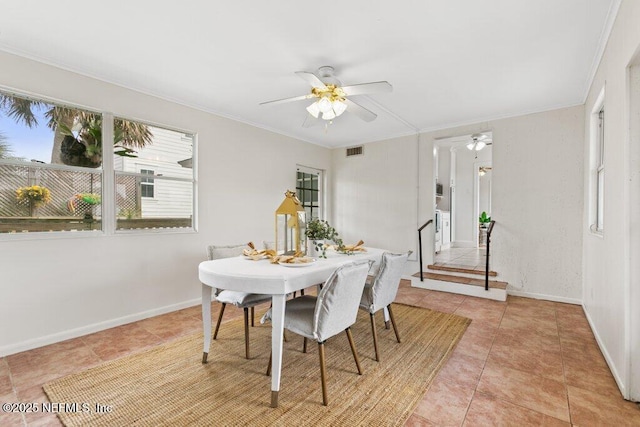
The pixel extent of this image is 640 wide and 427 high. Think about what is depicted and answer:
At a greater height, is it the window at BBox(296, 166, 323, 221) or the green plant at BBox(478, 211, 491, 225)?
the window at BBox(296, 166, 323, 221)

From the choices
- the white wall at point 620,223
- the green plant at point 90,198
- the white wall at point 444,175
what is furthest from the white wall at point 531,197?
the green plant at point 90,198

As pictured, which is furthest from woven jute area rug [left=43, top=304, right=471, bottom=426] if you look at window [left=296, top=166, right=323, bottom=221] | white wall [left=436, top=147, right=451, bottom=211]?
white wall [left=436, top=147, right=451, bottom=211]

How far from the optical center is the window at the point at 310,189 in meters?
5.59

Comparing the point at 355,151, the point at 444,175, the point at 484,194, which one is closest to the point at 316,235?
the point at 355,151

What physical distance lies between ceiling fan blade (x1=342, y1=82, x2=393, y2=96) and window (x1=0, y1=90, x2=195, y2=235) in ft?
7.60

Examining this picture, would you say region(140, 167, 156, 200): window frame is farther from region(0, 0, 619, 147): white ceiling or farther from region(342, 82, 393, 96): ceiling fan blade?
region(342, 82, 393, 96): ceiling fan blade

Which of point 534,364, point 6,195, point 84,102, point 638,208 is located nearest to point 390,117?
point 638,208

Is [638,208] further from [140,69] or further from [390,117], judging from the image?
[140,69]

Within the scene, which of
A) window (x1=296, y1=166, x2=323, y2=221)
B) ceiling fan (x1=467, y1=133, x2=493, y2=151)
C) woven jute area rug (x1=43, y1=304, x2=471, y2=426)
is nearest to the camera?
woven jute area rug (x1=43, y1=304, x2=471, y2=426)

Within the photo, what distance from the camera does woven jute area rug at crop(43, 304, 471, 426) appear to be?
1.71 meters

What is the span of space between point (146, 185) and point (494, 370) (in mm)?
3835

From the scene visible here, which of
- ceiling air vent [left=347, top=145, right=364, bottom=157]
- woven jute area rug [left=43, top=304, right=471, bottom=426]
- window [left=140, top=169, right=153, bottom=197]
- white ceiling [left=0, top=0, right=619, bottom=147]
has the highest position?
white ceiling [left=0, top=0, right=619, bottom=147]

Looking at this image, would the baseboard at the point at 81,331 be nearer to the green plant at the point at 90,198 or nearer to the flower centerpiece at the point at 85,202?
the flower centerpiece at the point at 85,202

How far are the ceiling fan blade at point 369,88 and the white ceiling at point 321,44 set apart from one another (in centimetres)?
29
